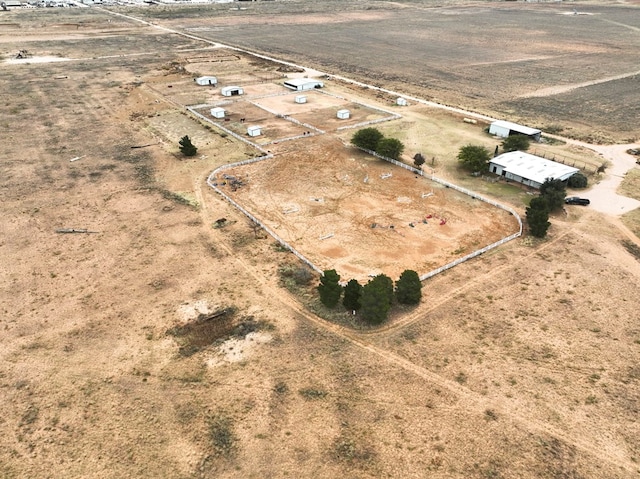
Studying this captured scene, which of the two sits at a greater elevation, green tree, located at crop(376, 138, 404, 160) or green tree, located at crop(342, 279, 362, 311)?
green tree, located at crop(376, 138, 404, 160)

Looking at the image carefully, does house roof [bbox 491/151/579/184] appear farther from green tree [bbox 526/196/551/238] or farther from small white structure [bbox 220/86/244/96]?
small white structure [bbox 220/86/244/96]

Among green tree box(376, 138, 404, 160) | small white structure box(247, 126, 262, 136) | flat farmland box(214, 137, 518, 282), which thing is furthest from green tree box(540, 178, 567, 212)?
small white structure box(247, 126, 262, 136)

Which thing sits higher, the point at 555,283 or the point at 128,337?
the point at 555,283

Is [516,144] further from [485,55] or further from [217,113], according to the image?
[485,55]

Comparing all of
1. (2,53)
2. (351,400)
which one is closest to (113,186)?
(351,400)

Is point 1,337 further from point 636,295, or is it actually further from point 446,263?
point 636,295

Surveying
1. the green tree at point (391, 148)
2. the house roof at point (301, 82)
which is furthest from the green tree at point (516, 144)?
the house roof at point (301, 82)
